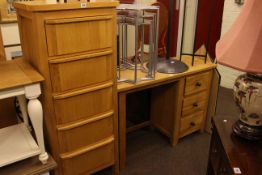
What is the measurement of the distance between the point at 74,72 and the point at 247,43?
839 millimetres

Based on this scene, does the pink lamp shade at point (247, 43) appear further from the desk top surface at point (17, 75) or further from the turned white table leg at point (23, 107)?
the turned white table leg at point (23, 107)

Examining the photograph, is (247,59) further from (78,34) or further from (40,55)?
(40,55)

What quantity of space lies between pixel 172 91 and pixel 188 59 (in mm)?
377

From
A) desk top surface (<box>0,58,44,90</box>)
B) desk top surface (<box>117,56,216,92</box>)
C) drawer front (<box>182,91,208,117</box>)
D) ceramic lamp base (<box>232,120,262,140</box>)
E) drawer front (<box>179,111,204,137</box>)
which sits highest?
desk top surface (<box>0,58,44,90</box>)

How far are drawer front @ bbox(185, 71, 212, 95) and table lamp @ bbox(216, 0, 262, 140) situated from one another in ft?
2.67

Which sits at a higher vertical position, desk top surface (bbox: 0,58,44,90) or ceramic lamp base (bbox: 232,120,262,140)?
desk top surface (bbox: 0,58,44,90)

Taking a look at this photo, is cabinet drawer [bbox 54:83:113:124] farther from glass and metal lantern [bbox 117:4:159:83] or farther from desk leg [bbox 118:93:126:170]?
glass and metal lantern [bbox 117:4:159:83]

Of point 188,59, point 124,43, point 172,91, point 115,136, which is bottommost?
point 115,136

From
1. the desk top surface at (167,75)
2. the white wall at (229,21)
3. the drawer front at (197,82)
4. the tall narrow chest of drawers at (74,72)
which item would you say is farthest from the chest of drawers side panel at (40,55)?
the white wall at (229,21)

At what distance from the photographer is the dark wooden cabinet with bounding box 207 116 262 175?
41.7 inches

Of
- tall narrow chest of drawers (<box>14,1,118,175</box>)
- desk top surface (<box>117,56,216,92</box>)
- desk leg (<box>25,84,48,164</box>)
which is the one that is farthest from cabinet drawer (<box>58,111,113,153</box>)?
desk top surface (<box>117,56,216,92</box>)

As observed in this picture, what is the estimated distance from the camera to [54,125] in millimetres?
1419

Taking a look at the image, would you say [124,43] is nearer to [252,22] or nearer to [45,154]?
[45,154]

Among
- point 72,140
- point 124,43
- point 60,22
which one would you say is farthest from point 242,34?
point 124,43
